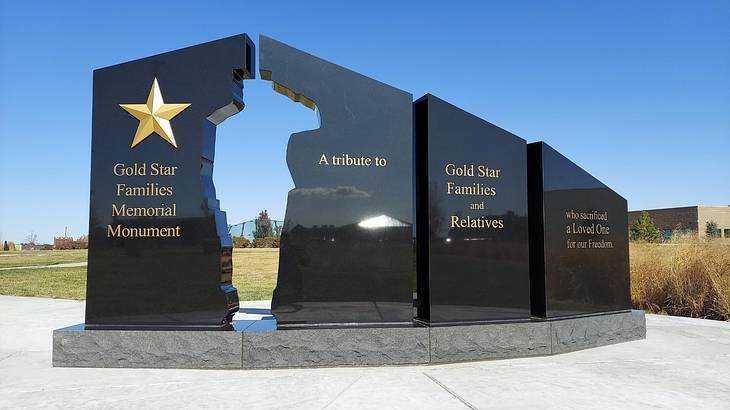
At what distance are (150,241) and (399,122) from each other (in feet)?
11.5

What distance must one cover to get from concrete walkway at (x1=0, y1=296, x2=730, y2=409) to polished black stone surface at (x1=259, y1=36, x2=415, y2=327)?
32.1 inches

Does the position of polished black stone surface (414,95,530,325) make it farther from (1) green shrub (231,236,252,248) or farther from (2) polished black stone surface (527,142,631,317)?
(1) green shrub (231,236,252,248)

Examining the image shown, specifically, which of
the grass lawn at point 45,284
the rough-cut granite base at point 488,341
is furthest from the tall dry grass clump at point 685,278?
the grass lawn at point 45,284

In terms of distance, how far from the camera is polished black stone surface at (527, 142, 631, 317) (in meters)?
7.16

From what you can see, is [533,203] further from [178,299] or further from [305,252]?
[178,299]

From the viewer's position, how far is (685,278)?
10859 mm

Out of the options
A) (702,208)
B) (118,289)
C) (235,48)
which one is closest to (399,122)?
(235,48)

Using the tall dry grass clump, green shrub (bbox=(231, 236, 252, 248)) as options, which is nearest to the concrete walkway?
the tall dry grass clump

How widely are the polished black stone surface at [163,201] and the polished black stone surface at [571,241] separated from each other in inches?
170

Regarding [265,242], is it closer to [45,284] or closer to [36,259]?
[36,259]

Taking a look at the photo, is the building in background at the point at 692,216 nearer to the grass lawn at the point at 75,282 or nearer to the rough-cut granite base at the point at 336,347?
the grass lawn at the point at 75,282

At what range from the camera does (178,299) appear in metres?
6.10

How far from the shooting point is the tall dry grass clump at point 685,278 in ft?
33.9

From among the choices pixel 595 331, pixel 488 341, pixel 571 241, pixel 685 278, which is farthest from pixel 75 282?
pixel 685 278
